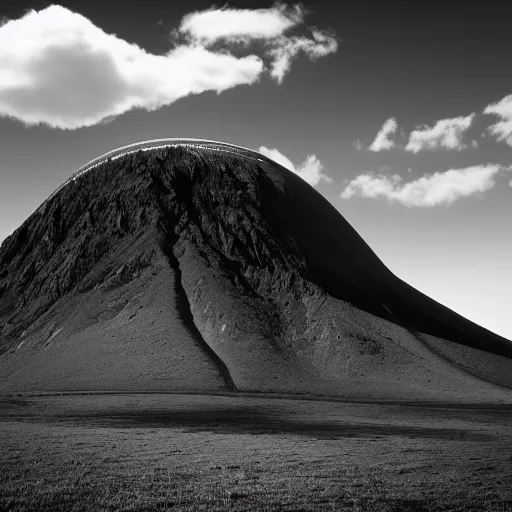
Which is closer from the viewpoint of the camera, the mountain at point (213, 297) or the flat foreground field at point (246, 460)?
the flat foreground field at point (246, 460)

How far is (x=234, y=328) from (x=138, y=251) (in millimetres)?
32344

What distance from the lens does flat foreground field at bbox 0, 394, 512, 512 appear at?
18750 millimetres

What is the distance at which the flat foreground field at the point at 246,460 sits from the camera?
18.8 meters

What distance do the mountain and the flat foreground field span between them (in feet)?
96.7

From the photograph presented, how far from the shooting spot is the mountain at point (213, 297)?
81500mm

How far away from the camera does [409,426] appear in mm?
43469

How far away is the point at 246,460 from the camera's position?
26.6m

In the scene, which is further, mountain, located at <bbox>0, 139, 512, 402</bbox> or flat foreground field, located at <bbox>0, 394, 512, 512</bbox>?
mountain, located at <bbox>0, 139, 512, 402</bbox>

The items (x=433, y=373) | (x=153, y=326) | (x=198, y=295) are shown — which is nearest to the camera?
(x=433, y=373)

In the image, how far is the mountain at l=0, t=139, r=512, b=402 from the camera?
8150 cm

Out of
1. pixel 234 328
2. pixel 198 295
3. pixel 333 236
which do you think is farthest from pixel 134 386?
pixel 333 236

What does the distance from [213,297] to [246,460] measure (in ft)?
241

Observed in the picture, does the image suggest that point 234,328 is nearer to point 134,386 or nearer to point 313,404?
point 134,386

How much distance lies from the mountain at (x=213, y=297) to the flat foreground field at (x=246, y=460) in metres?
29.5
